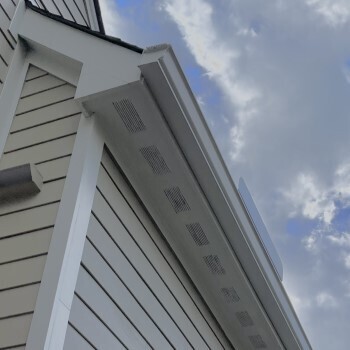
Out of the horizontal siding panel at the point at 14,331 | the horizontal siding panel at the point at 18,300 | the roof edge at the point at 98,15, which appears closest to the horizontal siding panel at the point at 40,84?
the horizontal siding panel at the point at 18,300

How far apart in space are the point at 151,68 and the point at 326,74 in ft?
31.0

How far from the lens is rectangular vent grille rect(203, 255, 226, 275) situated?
13.8 ft

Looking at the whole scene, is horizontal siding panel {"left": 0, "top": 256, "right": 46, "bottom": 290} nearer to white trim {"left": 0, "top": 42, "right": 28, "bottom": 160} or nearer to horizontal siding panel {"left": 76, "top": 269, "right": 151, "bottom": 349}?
horizontal siding panel {"left": 76, "top": 269, "right": 151, "bottom": 349}

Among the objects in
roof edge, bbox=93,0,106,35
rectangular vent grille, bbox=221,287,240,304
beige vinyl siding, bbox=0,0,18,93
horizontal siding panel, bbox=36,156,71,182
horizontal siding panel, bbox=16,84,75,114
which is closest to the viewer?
horizontal siding panel, bbox=36,156,71,182

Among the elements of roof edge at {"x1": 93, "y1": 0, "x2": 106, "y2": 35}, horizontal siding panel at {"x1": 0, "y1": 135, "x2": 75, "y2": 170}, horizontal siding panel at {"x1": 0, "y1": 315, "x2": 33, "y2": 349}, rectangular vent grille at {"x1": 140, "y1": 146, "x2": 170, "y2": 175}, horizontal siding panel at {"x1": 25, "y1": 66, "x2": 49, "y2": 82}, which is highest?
roof edge at {"x1": 93, "y1": 0, "x2": 106, "y2": 35}

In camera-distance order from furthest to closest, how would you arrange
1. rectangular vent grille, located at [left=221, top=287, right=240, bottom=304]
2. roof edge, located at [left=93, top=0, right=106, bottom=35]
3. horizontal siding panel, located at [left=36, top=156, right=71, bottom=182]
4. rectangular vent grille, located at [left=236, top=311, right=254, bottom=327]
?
roof edge, located at [left=93, top=0, right=106, bottom=35] → rectangular vent grille, located at [left=236, top=311, right=254, bottom=327] → rectangular vent grille, located at [left=221, top=287, right=240, bottom=304] → horizontal siding panel, located at [left=36, top=156, right=71, bottom=182]

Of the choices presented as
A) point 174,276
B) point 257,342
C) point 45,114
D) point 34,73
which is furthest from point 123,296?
point 257,342

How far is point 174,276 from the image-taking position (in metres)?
4.00

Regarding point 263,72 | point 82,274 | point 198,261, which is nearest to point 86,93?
point 82,274

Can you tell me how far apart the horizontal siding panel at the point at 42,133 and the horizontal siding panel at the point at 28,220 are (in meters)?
0.47

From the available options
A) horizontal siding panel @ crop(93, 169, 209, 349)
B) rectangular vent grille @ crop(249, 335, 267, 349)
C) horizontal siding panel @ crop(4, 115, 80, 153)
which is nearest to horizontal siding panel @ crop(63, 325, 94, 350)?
horizontal siding panel @ crop(93, 169, 209, 349)

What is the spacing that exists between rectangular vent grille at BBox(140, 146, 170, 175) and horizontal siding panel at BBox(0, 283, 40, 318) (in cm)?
110

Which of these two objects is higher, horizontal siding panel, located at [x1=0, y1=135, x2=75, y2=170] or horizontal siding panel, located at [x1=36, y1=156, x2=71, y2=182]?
horizontal siding panel, located at [x1=0, y1=135, x2=75, y2=170]

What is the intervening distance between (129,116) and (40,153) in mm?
513
